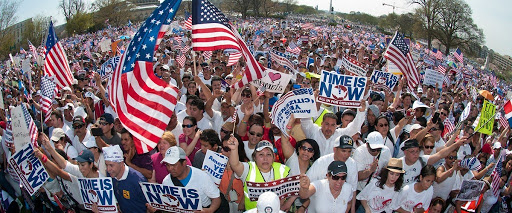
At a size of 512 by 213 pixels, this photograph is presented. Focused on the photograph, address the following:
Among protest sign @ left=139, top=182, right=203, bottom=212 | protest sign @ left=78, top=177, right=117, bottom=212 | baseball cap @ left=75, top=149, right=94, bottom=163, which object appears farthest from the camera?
baseball cap @ left=75, top=149, right=94, bottom=163

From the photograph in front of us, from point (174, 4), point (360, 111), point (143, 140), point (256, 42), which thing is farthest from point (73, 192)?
point (256, 42)

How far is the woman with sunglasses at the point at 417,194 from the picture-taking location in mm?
4723

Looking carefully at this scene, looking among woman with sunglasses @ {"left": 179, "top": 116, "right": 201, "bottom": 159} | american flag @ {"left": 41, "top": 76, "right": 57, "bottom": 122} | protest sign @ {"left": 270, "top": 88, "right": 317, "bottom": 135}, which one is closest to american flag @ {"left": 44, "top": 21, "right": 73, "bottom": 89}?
american flag @ {"left": 41, "top": 76, "right": 57, "bottom": 122}

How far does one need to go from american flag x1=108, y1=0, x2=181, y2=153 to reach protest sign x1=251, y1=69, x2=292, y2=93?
2283mm

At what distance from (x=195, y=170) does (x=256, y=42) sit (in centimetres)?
1571

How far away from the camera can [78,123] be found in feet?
20.2

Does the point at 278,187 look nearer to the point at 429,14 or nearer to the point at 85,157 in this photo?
the point at 85,157

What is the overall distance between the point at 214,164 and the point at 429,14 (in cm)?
5463

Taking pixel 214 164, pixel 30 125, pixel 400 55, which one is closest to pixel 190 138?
pixel 214 164

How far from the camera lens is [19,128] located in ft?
15.5

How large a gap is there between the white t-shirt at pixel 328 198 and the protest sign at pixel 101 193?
223 centimetres

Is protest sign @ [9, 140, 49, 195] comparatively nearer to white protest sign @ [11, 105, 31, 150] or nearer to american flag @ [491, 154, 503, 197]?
white protest sign @ [11, 105, 31, 150]

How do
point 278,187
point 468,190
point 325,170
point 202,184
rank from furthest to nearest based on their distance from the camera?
point 468,190, point 325,170, point 202,184, point 278,187

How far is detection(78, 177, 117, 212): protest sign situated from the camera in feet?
14.1
